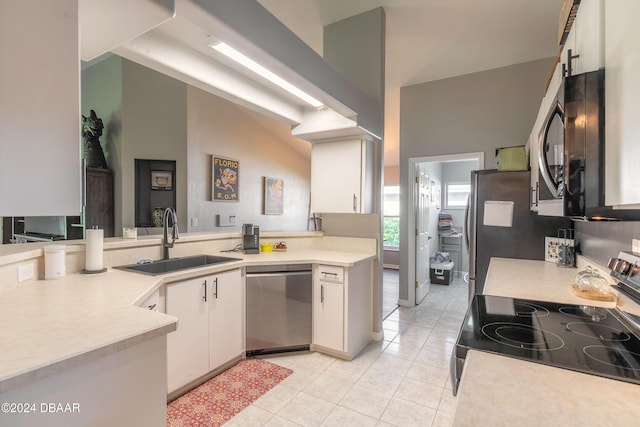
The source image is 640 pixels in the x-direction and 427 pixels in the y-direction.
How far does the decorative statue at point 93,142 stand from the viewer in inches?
156

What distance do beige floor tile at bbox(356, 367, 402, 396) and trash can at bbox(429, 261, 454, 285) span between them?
10.7ft

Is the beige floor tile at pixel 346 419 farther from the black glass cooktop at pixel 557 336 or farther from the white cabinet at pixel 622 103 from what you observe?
the white cabinet at pixel 622 103

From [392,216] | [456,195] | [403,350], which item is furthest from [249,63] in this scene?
[456,195]

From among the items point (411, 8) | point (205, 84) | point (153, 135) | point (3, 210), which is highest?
point (411, 8)

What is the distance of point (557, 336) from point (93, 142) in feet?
16.7

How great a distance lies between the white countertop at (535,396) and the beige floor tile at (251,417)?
1.52 metres

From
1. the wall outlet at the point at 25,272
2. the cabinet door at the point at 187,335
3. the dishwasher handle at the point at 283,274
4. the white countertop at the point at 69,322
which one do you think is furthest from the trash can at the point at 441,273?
the wall outlet at the point at 25,272

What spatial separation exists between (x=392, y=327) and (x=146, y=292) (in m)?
2.67

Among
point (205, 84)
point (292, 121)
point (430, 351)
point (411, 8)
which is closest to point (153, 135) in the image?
point (292, 121)

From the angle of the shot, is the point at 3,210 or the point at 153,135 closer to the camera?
the point at 3,210

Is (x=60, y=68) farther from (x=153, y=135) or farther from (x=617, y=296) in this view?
(x=153, y=135)

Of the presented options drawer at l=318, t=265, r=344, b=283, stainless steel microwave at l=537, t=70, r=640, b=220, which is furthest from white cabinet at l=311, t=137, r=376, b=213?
stainless steel microwave at l=537, t=70, r=640, b=220

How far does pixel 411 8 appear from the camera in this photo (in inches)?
114

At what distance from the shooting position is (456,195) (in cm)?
618
